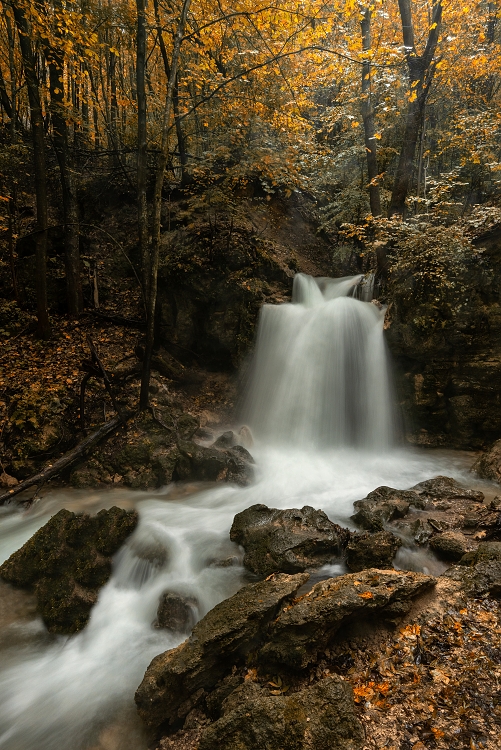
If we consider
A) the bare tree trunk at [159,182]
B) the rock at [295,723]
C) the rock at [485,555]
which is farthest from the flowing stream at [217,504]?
the bare tree trunk at [159,182]

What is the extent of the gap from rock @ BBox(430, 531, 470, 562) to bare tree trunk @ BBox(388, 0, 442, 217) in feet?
24.1

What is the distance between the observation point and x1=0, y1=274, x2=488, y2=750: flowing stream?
11.1 ft

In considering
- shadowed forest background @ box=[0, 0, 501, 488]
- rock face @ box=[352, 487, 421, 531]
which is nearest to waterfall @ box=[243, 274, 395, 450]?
shadowed forest background @ box=[0, 0, 501, 488]

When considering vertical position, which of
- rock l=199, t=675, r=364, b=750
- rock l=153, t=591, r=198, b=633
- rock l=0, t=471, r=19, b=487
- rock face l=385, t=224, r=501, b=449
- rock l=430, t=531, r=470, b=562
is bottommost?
rock l=153, t=591, r=198, b=633

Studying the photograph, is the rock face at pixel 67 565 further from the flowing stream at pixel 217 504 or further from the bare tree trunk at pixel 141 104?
the bare tree trunk at pixel 141 104

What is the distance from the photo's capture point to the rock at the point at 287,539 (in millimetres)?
4395

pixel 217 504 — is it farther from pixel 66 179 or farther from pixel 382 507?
pixel 66 179

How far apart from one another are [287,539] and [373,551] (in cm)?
103

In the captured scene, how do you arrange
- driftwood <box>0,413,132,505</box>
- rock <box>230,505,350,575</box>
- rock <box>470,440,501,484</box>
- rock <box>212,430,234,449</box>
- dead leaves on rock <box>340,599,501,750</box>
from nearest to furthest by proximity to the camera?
dead leaves on rock <box>340,599,501,750</box>
rock <box>230,505,350,575</box>
driftwood <box>0,413,132,505</box>
rock <box>470,440,501,484</box>
rock <box>212,430,234,449</box>

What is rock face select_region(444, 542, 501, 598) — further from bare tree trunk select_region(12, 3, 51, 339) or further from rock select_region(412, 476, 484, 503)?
bare tree trunk select_region(12, 3, 51, 339)

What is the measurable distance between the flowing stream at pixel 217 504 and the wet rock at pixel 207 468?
1.02 ft

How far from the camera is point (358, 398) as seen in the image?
9.02m

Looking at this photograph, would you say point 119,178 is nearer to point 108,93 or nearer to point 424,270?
point 108,93

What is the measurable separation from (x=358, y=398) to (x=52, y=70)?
10350 mm
